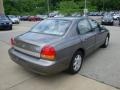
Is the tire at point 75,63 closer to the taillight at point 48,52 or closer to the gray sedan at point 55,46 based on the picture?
the gray sedan at point 55,46

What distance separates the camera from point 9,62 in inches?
216

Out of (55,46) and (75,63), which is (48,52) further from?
(75,63)

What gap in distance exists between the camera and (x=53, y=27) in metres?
4.85

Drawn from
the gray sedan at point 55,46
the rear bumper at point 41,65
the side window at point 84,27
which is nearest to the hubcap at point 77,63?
the gray sedan at point 55,46

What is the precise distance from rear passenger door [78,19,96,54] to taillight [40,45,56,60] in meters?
1.25

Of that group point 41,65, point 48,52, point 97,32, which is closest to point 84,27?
point 97,32

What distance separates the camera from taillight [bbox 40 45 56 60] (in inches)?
149

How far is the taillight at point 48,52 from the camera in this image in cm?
380

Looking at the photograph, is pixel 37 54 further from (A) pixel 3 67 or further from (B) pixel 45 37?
(A) pixel 3 67

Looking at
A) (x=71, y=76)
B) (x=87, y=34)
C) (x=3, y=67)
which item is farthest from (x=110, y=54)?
(x=3, y=67)

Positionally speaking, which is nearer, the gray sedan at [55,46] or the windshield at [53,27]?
the gray sedan at [55,46]

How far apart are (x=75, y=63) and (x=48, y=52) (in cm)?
105

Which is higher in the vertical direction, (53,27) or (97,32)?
(53,27)

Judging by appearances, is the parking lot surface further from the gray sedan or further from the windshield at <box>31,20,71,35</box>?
the windshield at <box>31,20,71,35</box>
